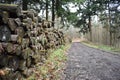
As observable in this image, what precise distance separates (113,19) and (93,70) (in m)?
20.3

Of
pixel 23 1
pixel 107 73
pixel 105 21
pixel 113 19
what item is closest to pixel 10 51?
pixel 107 73

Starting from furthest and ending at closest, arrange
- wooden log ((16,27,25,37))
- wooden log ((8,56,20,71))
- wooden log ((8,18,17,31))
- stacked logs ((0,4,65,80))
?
1. wooden log ((16,27,25,37))
2. wooden log ((8,18,17,31))
3. wooden log ((8,56,20,71))
4. stacked logs ((0,4,65,80))

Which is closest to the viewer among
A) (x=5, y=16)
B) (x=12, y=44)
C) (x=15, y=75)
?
(x=5, y=16)

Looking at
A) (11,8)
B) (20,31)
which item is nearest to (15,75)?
(20,31)

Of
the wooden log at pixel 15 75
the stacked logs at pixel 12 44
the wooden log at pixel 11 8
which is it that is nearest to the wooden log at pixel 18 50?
the stacked logs at pixel 12 44

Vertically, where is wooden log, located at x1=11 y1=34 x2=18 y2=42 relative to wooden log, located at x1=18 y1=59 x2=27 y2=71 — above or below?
above

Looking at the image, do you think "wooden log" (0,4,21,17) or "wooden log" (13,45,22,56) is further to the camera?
"wooden log" (13,45,22,56)

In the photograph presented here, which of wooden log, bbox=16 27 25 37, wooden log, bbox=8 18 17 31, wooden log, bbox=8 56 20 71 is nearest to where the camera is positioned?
wooden log, bbox=8 56 20 71

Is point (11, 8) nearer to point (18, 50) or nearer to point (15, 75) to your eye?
point (18, 50)

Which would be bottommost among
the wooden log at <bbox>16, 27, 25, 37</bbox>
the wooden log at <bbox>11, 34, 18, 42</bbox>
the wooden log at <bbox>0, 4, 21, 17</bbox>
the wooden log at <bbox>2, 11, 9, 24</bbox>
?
the wooden log at <bbox>11, 34, 18, 42</bbox>

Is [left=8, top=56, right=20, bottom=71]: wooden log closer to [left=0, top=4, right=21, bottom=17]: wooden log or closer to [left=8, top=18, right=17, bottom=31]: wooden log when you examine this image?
[left=8, top=18, right=17, bottom=31]: wooden log

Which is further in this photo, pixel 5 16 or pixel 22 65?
pixel 22 65

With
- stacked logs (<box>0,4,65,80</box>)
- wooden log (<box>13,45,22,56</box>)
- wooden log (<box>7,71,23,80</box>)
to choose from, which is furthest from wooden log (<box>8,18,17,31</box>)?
wooden log (<box>7,71,23,80</box>)

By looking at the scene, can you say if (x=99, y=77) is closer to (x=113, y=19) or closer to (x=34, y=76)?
(x=34, y=76)
